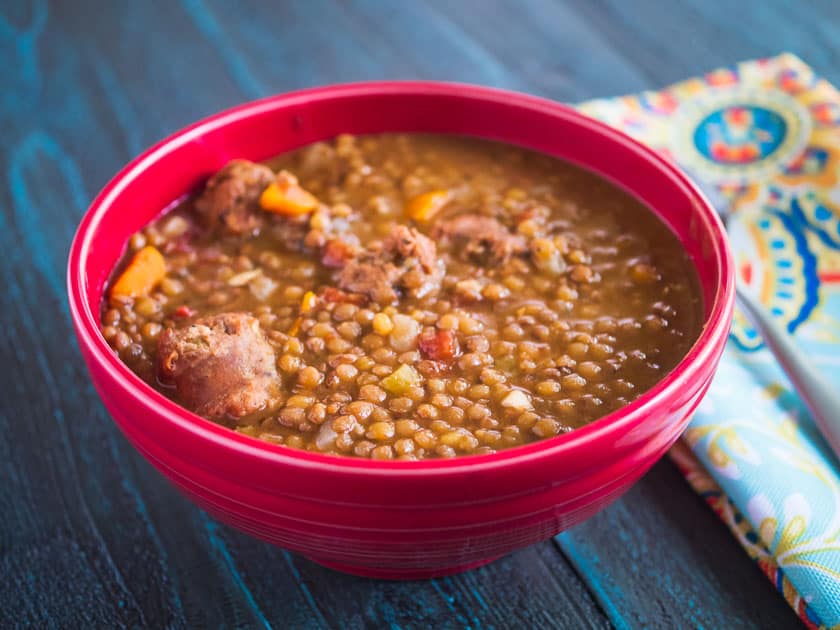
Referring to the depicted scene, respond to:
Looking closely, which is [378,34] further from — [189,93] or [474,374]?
[474,374]

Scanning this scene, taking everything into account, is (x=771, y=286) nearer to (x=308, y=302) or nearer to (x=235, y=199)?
(x=308, y=302)

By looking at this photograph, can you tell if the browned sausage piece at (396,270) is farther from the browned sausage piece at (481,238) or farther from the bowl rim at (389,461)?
the bowl rim at (389,461)

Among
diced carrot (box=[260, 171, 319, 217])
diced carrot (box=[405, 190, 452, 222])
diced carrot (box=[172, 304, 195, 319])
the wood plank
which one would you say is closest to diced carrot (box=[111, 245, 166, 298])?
diced carrot (box=[172, 304, 195, 319])

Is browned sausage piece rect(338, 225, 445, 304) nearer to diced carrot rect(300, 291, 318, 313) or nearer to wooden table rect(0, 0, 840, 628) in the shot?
diced carrot rect(300, 291, 318, 313)

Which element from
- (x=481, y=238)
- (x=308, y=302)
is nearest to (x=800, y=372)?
(x=481, y=238)

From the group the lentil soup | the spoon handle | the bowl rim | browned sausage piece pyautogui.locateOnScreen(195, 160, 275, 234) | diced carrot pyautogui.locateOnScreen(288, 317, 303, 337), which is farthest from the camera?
browned sausage piece pyautogui.locateOnScreen(195, 160, 275, 234)
